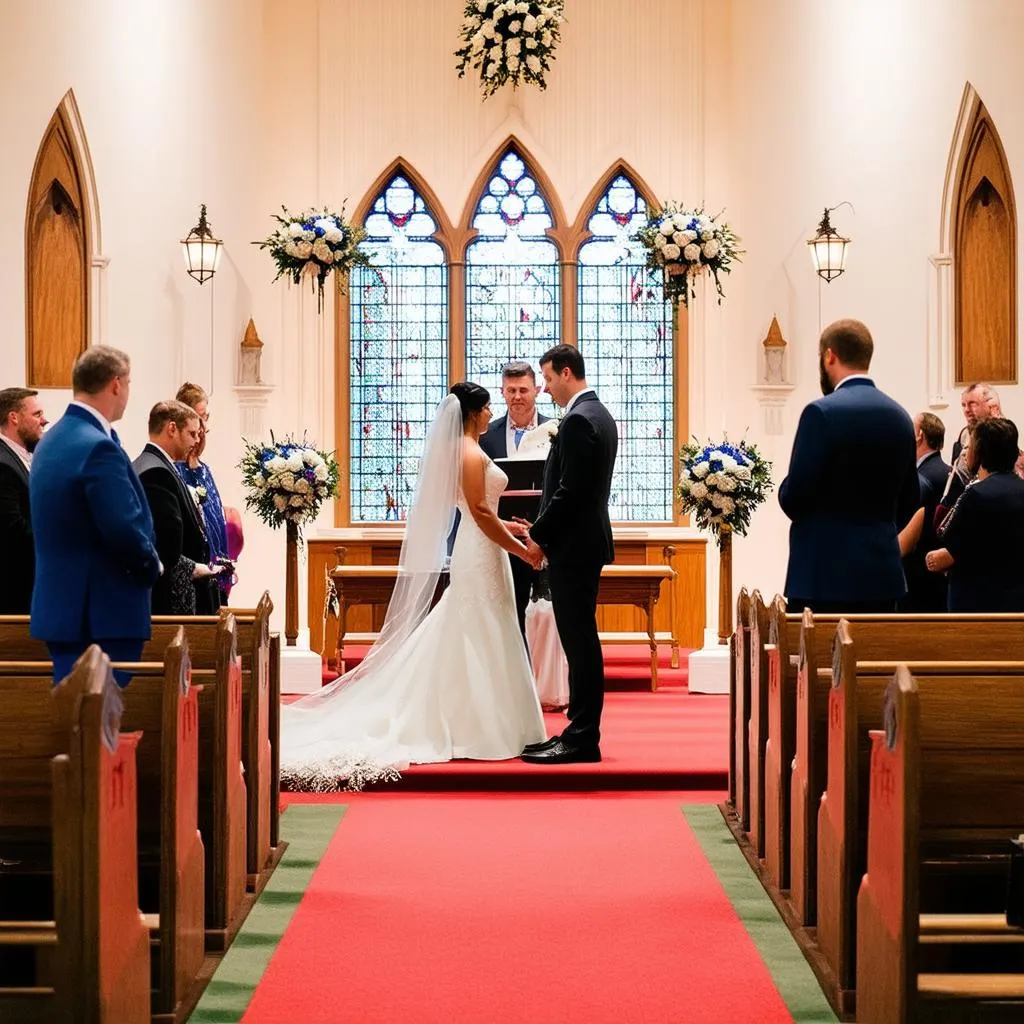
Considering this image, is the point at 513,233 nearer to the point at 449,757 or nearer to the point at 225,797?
the point at 449,757

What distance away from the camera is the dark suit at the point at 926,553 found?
6.76m

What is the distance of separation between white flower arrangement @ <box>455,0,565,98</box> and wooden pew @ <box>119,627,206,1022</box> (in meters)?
9.26

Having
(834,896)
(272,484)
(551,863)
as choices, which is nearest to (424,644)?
(551,863)

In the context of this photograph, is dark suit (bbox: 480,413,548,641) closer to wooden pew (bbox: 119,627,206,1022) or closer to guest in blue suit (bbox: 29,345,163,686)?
guest in blue suit (bbox: 29,345,163,686)

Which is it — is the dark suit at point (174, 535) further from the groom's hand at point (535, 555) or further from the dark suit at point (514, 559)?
the dark suit at point (514, 559)

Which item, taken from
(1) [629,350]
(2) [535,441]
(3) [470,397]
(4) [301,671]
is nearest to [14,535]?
(3) [470,397]

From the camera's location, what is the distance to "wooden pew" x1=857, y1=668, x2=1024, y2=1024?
2.91 m

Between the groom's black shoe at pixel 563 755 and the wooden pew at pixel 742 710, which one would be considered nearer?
the wooden pew at pixel 742 710

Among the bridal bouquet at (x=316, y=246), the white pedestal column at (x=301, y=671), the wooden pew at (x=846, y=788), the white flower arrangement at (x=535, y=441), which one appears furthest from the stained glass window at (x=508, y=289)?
the wooden pew at (x=846, y=788)

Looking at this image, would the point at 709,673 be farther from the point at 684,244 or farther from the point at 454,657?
the point at 454,657

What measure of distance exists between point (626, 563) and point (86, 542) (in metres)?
7.75

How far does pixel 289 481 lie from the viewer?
30.0 ft

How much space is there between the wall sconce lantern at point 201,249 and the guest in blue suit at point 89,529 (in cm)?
592

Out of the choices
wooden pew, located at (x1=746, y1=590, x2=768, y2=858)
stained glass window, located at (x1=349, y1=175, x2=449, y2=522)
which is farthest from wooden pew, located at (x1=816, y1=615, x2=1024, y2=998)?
stained glass window, located at (x1=349, y1=175, x2=449, y2=522)
